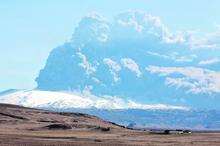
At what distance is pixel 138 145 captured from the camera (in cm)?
12075

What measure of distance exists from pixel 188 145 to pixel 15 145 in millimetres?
30914

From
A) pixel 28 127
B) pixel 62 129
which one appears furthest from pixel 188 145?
pixel 28 127

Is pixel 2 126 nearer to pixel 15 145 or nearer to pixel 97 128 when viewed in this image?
pixel 97 128

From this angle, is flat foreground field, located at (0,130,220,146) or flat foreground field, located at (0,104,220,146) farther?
flat foreground field, located at (0,104,220,146)

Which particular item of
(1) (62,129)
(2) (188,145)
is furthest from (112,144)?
(1) (62,129)

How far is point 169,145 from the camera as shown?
122000mm

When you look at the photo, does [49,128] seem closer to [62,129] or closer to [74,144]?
[62,129]

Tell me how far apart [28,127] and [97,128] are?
20079 millimetres

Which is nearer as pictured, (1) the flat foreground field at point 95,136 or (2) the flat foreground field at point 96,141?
(2) the flat foreground field at point 96,141

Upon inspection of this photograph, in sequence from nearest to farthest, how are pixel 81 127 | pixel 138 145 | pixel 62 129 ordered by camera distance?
pixel 138 145, pixel 62 129, pixel 81 127

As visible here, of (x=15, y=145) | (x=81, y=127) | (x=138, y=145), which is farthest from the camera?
(x=81, y=127)

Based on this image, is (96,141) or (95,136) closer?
(96,141)

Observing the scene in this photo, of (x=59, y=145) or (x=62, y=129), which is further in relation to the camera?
(x=62, y=129)

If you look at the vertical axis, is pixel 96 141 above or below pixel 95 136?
below
